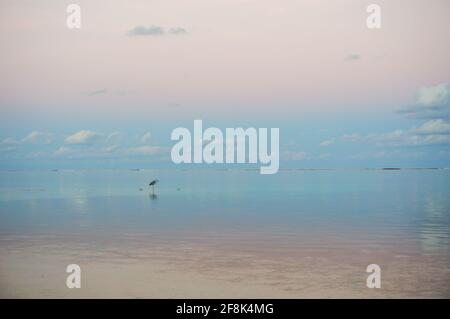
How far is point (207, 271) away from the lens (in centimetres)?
1648

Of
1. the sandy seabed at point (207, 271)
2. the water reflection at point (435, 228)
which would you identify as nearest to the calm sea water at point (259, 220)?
the water reflection at point (435, 228)

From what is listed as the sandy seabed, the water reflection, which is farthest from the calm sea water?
the sandy seabed

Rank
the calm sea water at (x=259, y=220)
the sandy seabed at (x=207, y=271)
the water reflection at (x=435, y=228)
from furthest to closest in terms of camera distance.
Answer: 1. the calm sea water at (x=259, y=220)
2. the water reflection at (x=435, y=228)
3. the sandy seabed at (x=207, y=271)

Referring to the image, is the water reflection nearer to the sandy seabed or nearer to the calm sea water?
the calm sea water

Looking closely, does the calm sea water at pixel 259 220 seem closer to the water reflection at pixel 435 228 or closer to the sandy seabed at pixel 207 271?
the water reflection at pixel 435 228

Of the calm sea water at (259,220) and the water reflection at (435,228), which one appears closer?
the water reflection at (435,228)

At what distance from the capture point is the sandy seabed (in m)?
14.5

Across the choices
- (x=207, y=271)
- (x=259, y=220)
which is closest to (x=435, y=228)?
(x=259, y=220)

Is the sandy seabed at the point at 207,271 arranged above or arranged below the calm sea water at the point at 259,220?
below

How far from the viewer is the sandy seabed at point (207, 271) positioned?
1452cm

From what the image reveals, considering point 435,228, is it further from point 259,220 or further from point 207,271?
point 207,271

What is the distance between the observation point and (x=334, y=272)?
53.4ft

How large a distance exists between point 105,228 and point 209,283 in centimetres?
1032
